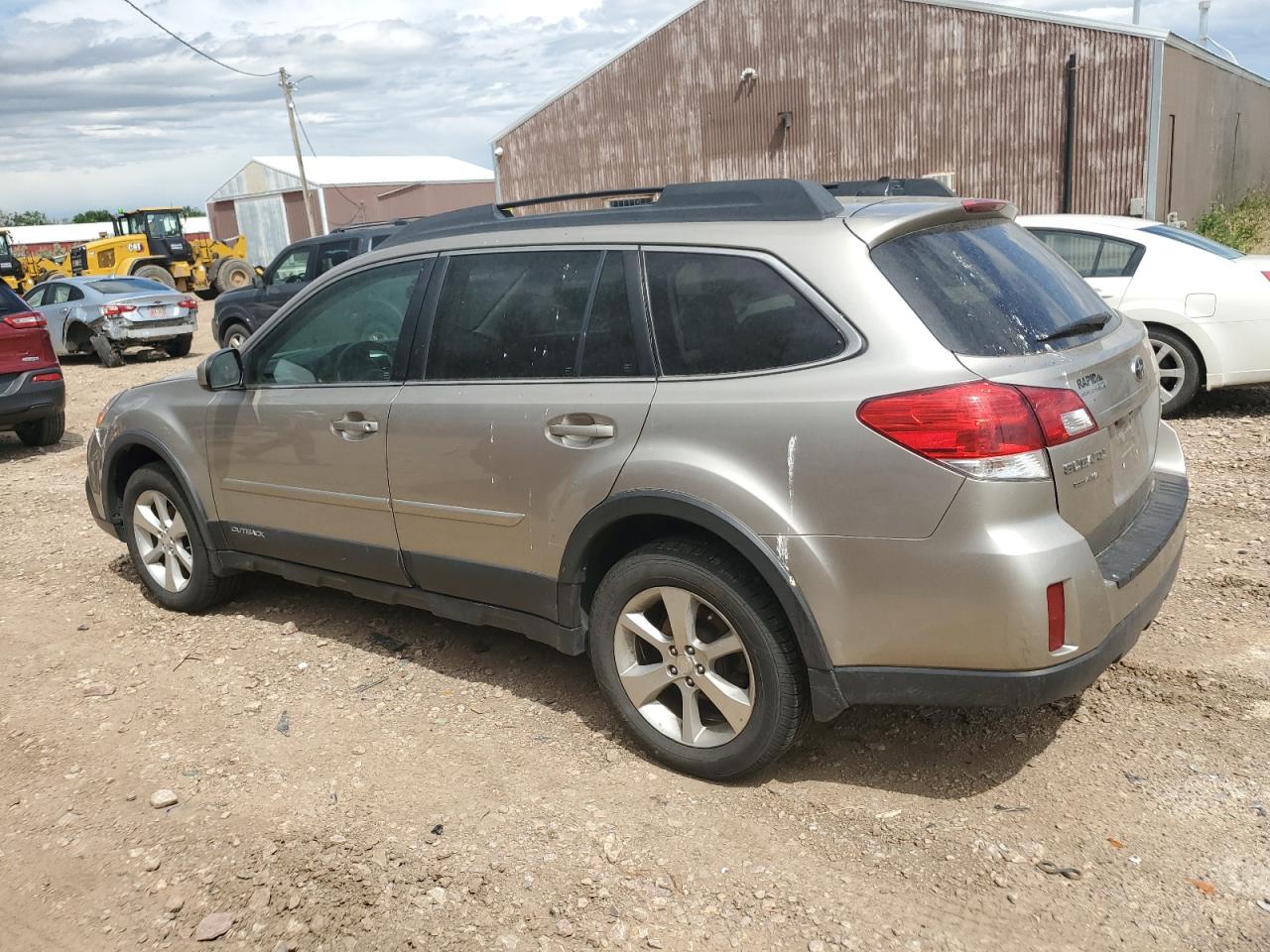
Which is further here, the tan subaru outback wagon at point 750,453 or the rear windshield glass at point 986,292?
the rear windshield glass at point 986,292

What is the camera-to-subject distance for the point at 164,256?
96.1 feet

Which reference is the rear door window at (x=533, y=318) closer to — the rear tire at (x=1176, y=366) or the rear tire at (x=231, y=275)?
the rear tire at (x=1176, y=366)

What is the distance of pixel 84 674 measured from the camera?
15.3 ft

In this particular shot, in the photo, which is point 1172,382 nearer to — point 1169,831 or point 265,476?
point 1169,831

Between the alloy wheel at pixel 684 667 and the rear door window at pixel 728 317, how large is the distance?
2.40 ft

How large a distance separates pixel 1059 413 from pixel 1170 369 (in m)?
5.83

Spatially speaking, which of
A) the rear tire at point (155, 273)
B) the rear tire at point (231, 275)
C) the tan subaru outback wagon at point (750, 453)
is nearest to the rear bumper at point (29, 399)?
the tan subaru outback wagon at point (750, 453)

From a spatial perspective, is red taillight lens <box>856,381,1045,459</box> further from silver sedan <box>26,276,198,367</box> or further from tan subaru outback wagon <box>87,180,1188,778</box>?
silver sedan <box>26,276,198,367</box>

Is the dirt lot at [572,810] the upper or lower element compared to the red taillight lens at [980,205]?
lower

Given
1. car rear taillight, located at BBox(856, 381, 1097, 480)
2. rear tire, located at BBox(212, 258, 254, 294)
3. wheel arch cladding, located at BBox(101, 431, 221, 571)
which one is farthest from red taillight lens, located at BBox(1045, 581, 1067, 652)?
rear tire, located at BBox(212, 258, 254, 294)

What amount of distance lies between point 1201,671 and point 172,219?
3261 cm

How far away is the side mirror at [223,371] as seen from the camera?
462 cm

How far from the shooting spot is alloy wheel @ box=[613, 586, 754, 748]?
10.7 feet

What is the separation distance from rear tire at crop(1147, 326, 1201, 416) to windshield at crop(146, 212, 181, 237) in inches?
1153
